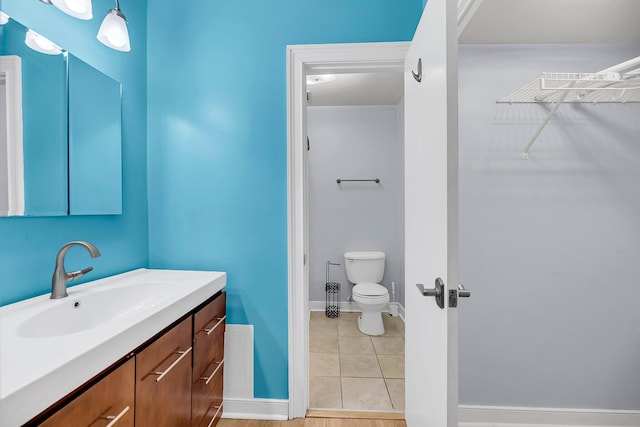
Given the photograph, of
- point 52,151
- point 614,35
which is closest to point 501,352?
point 614,35

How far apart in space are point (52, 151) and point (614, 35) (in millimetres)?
2610

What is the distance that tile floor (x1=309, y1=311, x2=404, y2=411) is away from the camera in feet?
5.86

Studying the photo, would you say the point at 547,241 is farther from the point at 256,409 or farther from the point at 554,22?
the point at 256,409

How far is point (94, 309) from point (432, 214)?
4.43 ft

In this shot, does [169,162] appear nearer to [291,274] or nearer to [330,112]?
[291,274]

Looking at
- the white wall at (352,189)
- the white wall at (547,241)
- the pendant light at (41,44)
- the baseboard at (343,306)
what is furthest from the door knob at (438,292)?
the baseboard at (343,306)

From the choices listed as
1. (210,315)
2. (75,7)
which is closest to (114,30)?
(75,7)

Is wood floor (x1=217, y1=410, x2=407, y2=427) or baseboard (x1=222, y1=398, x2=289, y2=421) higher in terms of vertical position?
baseboard (x1=222, y1=398, x2=289, y2=421)

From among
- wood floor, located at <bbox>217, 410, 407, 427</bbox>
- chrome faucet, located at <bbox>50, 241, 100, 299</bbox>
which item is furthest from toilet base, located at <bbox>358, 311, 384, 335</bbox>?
chrome faucet, located at <bbox>50, 241, 100, 299</bbox>

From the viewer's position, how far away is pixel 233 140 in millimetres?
1633

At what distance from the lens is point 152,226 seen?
1676 mm

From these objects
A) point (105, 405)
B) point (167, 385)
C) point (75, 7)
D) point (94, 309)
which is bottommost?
point (167, 385)

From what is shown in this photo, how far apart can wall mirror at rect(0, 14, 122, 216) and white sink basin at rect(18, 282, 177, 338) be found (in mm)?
362

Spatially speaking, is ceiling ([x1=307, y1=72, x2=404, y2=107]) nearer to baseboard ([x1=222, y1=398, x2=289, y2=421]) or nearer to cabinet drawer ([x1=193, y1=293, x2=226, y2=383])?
cabinet drawer ([x1=193, y1=293, x2=226, y2=383])
